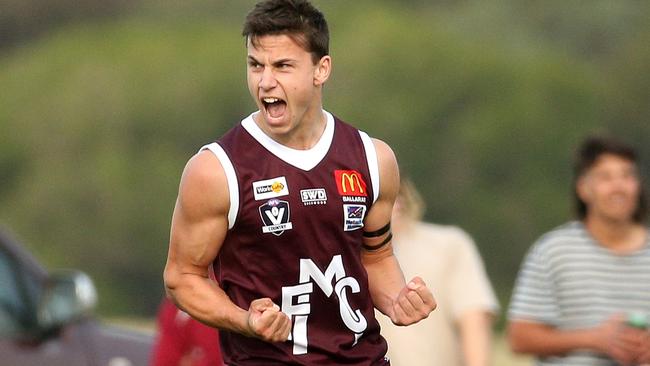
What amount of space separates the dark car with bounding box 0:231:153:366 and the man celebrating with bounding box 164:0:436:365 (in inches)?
130

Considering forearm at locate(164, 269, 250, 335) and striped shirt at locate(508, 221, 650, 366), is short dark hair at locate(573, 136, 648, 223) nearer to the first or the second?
striped shirt at locate(508, 221, 650, 366)

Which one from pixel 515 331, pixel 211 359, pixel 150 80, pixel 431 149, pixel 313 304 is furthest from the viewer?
pixel 150 80

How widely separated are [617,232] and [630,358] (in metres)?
0.63

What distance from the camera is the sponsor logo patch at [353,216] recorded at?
560cm

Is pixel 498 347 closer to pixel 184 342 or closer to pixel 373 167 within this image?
pixel 184 342

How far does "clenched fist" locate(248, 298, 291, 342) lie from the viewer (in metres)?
5.22

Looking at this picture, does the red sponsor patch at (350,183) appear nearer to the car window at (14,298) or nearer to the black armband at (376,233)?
the black armband at (376,233)

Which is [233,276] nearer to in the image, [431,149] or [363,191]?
[363,191]

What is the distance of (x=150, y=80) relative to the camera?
17719mm

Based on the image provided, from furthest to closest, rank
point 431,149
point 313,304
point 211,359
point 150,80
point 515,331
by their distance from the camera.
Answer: point 150,80, point 431,149, point 515,331, point 211,359, point 313,304

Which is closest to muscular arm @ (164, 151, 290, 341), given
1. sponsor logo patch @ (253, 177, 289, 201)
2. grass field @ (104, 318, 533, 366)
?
sponsor logo patch @ (253, 177, 289, 201)

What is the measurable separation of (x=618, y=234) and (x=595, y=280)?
289 mm

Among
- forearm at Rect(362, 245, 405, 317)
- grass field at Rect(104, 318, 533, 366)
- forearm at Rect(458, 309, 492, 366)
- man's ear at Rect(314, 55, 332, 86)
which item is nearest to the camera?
man's ear at Rect(314, 55, 332, 86)

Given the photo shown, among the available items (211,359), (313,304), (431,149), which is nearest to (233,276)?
(313,304)
